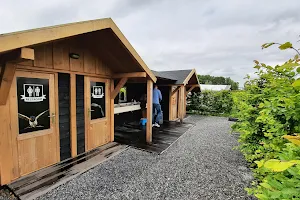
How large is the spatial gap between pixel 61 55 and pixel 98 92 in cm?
140

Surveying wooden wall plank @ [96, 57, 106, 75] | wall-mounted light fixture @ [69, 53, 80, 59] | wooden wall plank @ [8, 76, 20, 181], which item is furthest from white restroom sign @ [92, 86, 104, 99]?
wooden wall plank @ [8, 76, 20, 181]

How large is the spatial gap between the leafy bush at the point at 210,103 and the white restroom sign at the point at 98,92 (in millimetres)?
9016

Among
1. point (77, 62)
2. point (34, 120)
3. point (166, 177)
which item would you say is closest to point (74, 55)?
point (77, 62)

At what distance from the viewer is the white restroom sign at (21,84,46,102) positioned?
3038 millimetres

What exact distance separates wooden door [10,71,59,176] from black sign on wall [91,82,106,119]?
1.06 metres

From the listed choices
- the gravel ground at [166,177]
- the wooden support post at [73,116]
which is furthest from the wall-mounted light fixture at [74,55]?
the gravel ground at [166,177]

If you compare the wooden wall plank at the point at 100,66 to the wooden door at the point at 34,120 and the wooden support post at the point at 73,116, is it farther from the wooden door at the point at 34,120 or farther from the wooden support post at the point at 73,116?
the wooden door at the point at 34,120

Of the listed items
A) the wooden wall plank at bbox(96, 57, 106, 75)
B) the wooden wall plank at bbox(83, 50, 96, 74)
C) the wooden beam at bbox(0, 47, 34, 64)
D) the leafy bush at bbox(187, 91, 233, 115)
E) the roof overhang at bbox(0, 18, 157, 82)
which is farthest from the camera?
the leafy bush at bbox(187, 91, 233, 115)

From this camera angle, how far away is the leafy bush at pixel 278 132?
72 centimetres

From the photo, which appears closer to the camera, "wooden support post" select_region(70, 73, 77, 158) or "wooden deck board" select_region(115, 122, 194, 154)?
"wooden support post" select_region(70, 73, 77, 158)

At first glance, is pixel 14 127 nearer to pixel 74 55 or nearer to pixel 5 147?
pixel 5 147

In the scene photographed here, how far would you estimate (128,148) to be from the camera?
15.3 feet

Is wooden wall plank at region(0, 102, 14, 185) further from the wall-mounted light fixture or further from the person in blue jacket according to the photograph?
the person in blue jacket

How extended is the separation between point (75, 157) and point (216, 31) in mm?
10008
